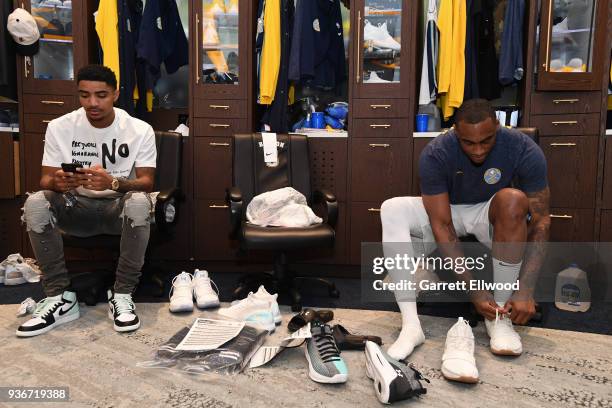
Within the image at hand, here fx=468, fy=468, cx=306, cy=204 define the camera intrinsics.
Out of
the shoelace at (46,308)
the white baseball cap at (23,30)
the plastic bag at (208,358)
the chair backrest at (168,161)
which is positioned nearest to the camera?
the plastic bag at (208,358)

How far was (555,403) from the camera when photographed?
133cm

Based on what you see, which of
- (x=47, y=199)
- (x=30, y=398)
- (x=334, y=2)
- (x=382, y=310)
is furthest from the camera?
(x=334, y=2)

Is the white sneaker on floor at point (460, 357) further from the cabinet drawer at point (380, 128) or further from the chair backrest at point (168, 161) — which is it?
the chair backrest at point (168, 161)

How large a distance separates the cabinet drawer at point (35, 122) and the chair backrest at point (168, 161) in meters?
0.93

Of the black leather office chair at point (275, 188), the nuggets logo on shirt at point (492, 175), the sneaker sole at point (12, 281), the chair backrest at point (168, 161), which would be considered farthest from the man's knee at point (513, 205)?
the sneaker sole at point (12, 281)

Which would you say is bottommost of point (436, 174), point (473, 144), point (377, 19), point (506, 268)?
point (506, 268)

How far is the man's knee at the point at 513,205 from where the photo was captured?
5.65 feet

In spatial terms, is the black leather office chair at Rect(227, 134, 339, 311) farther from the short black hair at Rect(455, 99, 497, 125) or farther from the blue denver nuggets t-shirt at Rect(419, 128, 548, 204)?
the short black hair at Rect(455, 99, 497, 125)

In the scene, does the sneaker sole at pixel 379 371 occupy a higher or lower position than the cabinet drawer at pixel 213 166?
lower

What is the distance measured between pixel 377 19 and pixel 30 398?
2658 millimetres

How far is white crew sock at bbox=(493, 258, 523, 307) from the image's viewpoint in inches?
69.7

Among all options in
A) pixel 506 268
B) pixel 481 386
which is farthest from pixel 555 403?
pixel 506 268

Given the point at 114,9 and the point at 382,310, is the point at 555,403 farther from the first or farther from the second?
the point at 114,9

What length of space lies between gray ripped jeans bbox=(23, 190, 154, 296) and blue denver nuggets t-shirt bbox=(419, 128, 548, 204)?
122cm
